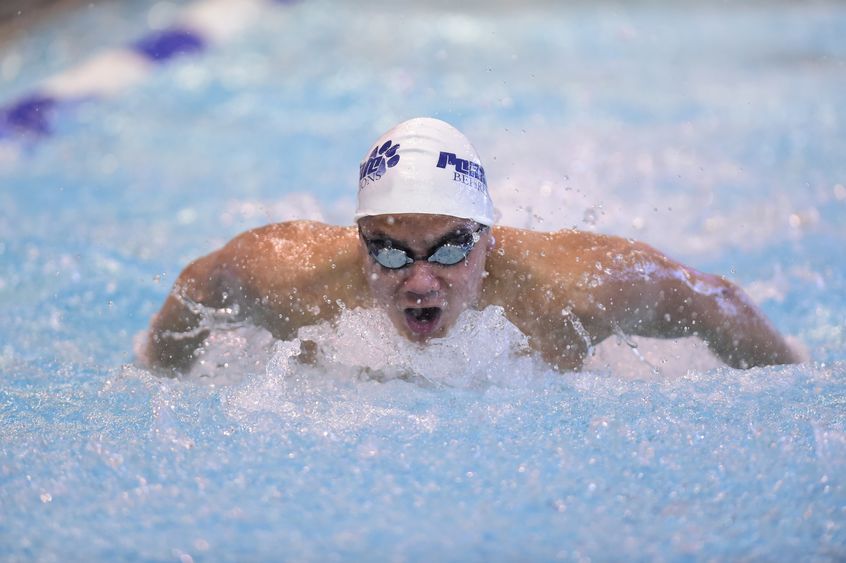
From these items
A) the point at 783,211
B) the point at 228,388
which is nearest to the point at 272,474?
the point at 228,388

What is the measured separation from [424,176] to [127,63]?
507 cm

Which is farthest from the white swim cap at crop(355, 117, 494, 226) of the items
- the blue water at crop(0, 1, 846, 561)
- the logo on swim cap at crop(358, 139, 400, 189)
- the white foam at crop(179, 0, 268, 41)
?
the white foam at crop(179, 0, 268, 41)

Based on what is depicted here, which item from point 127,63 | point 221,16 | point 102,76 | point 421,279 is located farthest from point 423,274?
point 221,16

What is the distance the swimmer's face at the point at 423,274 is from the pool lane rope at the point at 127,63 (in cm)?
414

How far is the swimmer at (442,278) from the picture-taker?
110 inches

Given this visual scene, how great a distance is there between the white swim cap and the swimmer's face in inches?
1.3

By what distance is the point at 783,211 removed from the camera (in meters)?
5.16

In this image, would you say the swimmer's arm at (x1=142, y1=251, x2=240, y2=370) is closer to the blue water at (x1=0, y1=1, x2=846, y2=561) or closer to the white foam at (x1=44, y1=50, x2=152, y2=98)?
the blue water at (x1=0, y1=1, x2=846, y2=561)

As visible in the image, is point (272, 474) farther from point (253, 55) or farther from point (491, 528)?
point (253, 55)

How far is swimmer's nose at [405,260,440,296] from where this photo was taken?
2.75 meters

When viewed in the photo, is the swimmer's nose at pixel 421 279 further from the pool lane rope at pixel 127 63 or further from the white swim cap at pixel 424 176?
the pool lane rope at pixel 127 63

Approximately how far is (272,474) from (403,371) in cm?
68

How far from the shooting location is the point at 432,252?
2762 millimetres

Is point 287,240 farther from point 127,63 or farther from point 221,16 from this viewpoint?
point 221,16
